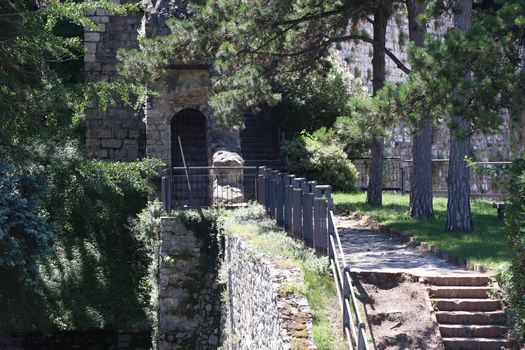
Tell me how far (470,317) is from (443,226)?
21.0 ft

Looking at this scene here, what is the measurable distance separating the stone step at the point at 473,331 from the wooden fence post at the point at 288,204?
4.47 meters

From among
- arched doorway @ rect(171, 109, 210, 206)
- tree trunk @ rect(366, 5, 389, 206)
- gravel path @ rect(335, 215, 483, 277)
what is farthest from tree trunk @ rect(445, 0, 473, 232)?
arched doorway @ rect(171, 109, 210, 206)

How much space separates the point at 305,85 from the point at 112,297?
1030cm

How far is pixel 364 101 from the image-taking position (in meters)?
14.5

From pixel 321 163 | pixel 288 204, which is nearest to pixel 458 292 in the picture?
pixel 288 204

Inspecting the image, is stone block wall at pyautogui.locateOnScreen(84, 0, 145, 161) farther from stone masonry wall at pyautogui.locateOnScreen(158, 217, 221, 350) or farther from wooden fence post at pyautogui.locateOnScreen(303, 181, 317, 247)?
wooden fence post at pyautogui.locateOnScreen(303, 181, 317, 247)

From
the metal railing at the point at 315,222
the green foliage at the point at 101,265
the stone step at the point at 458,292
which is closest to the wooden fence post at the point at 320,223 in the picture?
the metal railing at the point at 315,222

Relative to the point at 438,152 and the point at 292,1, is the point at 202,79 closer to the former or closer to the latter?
the point at 292,1

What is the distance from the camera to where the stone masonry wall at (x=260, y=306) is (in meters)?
11.2

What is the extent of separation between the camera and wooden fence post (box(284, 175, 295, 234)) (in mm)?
15830

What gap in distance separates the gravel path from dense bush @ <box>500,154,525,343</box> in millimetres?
1364

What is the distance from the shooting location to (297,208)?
1509 cm

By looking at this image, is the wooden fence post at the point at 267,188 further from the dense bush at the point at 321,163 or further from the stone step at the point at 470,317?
the dense bush at the point at 321,163

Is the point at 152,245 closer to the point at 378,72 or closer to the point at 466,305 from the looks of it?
the point at 378,72
